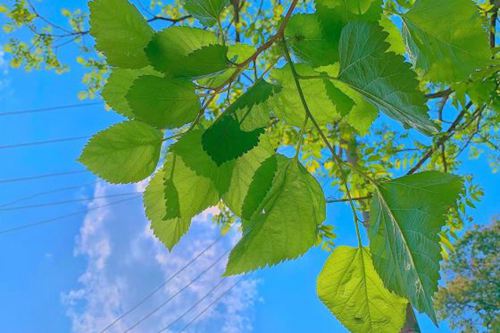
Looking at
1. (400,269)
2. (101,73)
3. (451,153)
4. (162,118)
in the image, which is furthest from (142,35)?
(101,73)

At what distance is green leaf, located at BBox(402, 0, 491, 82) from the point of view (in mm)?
225

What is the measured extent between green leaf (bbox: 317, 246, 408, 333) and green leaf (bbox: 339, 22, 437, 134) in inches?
3.7

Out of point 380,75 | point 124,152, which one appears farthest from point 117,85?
Answer: point 380,75

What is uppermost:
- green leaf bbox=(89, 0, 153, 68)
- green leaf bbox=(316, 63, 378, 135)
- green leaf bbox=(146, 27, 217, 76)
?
green leaf bbox=(89, 0, 153, 68)

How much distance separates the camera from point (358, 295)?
0.25 m

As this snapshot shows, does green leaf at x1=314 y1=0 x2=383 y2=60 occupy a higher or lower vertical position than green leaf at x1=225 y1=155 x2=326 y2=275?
higher

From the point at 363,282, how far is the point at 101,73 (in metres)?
3.74

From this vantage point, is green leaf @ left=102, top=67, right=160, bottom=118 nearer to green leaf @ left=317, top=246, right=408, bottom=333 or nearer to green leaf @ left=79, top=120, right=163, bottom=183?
green leaf @ left=79, top=120, right=163, bottom=183

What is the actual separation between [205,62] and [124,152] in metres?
0.08

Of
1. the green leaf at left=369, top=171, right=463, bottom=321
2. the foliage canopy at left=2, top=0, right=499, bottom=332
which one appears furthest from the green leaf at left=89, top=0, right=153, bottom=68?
the green leaf at left=369, top=171, right=463, bottom=321

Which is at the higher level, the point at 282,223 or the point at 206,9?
the point at 206,9

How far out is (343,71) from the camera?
0.20 metres

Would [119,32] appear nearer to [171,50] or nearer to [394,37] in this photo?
[171,50]

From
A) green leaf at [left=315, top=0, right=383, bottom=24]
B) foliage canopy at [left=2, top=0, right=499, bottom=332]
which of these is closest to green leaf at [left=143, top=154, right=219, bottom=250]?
foliage canopy at [left=2, top=0, right=499, bottom=332]
